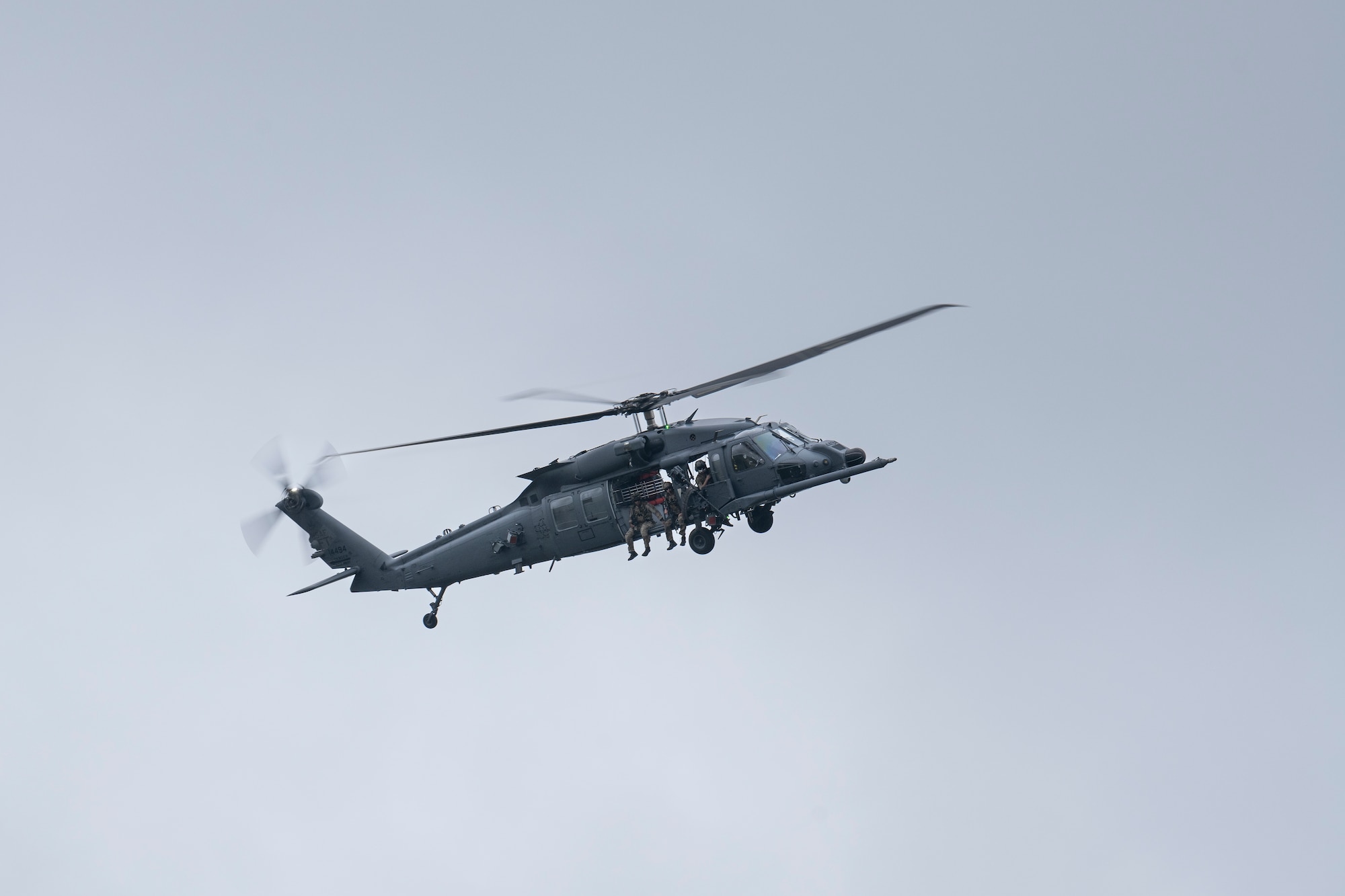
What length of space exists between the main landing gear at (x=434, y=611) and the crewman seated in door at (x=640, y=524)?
888 cm

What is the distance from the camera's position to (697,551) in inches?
1508

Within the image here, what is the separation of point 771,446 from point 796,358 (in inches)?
221

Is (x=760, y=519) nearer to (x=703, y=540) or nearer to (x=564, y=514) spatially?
(x=703, y=540)

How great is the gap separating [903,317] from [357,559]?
958 inches

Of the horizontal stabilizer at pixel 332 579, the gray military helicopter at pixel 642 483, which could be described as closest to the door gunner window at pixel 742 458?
the gray military helicopter at pixel 642 483

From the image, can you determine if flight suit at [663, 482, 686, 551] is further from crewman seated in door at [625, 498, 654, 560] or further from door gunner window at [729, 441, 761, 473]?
door gunner window at [729, 441, 761, 473]

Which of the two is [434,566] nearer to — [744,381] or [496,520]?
[496,520]

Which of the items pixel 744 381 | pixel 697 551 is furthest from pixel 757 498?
pixel 744 381

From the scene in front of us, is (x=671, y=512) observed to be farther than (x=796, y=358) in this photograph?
Yes

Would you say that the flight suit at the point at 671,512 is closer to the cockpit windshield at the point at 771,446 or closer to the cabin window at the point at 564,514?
the cockpit windshield at the point at 771,446

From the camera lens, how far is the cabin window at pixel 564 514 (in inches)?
1583

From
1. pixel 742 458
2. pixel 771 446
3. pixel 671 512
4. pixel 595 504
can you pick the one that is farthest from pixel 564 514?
pixel 771 446

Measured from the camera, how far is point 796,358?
3291cm

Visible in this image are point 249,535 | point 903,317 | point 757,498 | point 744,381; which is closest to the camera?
point 903,317
